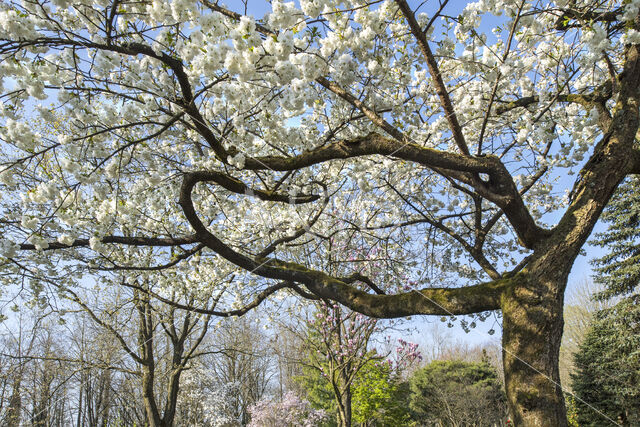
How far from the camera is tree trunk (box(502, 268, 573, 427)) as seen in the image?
242cm

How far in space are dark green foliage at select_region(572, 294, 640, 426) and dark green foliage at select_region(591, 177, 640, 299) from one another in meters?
0.49

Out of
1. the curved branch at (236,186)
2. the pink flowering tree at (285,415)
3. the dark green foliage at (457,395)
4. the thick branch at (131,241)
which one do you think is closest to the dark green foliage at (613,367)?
the dark green foliage at (457,395)

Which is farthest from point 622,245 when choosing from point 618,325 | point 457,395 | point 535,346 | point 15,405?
point 15,405

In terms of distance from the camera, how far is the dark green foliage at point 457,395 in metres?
14.3

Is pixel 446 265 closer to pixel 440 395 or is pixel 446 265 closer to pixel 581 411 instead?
Result: pixel 581 411

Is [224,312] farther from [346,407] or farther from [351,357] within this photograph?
[346,407]

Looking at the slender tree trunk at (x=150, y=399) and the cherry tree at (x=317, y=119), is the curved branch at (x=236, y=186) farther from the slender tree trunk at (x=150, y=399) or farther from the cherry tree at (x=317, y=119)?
the slender tree trunk at (x=150, y=399)

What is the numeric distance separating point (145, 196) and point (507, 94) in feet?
13.9

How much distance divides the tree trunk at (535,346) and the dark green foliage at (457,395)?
13280 millimetres

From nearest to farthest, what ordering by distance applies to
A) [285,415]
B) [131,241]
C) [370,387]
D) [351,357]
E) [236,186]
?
[236,186] < [131,241] < [351,357] < [370,387] < [285,415]

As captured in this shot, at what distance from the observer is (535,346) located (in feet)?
8.37

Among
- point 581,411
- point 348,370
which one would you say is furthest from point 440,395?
point 348,370

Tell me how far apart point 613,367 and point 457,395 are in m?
5.67

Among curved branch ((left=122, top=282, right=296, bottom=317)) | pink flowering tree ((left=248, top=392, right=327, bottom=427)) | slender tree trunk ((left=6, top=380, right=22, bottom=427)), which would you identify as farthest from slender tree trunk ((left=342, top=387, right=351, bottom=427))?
slender tree trunk ((left=6, top=380, right=22, bottom=427))
